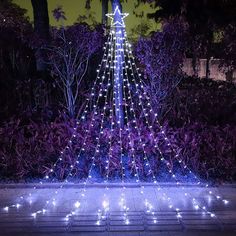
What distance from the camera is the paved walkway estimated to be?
7160mm

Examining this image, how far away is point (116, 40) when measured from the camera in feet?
36.9

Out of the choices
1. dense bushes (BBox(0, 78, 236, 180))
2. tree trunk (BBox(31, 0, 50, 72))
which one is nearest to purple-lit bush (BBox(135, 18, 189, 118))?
dense bushes (BBox(0, 78, 236, 180))

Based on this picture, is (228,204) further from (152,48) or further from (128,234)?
(152,48)

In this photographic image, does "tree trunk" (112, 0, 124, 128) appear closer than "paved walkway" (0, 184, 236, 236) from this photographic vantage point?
No

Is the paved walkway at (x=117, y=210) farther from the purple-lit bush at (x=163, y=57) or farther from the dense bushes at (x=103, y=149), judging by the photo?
the purple-lit bush at (x=163, y=57)

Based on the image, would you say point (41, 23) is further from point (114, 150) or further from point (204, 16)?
point (204, 16)

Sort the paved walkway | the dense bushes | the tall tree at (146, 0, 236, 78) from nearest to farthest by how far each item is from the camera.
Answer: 1. the paved walkway
2. the dense bushes
3. the tall tree at (146, 0, 236, 78)

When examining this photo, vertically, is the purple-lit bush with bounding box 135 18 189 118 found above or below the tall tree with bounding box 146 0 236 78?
below

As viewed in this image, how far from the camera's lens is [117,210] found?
8.00 metres

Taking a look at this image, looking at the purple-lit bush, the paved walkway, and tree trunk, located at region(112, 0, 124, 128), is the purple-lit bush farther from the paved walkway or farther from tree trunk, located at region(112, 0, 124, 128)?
the paved walkway

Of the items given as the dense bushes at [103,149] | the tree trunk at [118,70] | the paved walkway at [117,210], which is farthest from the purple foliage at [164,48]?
A: the paved walkway at [117,210]

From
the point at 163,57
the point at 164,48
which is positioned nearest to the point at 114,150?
the point at 163,57

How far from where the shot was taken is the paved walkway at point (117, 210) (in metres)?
7.16

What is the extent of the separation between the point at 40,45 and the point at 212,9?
838 cm
